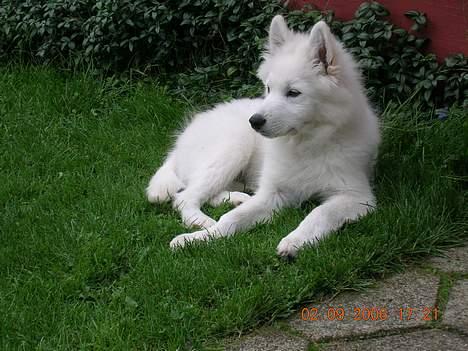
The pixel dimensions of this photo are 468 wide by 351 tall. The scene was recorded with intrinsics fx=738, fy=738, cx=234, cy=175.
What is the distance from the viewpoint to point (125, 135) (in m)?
5.84

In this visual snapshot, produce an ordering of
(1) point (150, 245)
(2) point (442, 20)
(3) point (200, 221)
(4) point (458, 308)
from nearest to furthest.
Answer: (4) point (458, 308), (1) point (150, 245), (3) point (200, 221), (2) point (442, 20)

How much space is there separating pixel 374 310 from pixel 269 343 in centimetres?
54

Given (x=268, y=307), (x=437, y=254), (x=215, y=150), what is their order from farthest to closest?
(x=215, y=150) < (x=437, y=254) < (x=268, y=307)

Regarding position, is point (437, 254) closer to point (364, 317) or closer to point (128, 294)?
point (364, 317)

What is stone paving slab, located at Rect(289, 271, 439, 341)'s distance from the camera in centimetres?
A: 325

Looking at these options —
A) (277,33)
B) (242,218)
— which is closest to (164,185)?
(242,218)

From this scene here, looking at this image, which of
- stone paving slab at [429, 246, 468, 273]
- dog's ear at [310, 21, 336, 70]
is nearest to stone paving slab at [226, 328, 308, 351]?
stone paving slab at [429, 246, 468, 273]

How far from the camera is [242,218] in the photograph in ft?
13.8

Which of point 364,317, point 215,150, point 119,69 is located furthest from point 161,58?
point 364,317

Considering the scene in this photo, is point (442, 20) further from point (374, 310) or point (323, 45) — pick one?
point (374, 310)

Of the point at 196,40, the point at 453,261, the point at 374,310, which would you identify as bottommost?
the point at 453,261

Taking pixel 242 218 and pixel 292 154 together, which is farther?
pixel 292 154

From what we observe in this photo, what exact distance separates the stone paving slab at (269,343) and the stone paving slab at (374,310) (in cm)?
7

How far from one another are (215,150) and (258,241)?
1.04 metres
